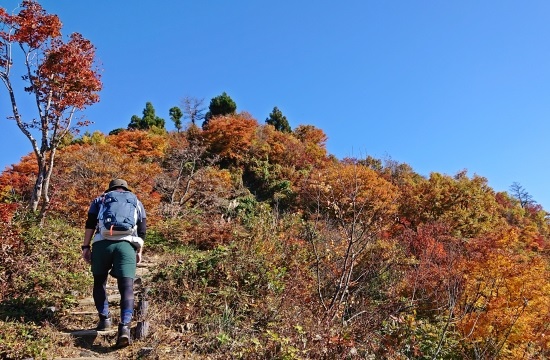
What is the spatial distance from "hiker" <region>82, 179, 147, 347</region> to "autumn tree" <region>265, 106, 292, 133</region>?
3503 cm

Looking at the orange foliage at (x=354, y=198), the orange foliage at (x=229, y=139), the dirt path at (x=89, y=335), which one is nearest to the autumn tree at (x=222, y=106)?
the orange foliage at (x=229, y=139)

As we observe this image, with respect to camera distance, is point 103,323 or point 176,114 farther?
point 176,114

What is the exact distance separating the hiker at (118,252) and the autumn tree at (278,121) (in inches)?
1379

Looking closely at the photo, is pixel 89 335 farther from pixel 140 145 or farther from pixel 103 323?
pixel 140 145

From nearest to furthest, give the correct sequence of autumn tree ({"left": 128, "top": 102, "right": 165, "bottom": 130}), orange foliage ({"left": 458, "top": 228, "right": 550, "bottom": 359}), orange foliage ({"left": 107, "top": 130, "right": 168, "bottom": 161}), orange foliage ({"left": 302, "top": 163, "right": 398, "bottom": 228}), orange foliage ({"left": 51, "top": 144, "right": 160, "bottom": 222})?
orange foliage ({"left": 302, "top": 163, "right": 398, "bottom": 228})
orange foliage ({"left": 458, "top": 228, "right": 550, "bottom": 359})
orange foliage ({"left": 51, "top": 144, "right": 160, "bottom": 222})
orange foliage ({"left": 107, "top": 130, "right": 168, "bottom": 161})
autumn tree ({"left": 128, "top": 102, "right": 165, "bottom": 130})

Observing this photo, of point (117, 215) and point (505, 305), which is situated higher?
point (117, 215)

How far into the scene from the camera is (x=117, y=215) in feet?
13.3

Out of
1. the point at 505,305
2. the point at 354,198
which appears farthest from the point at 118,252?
the point at 505,305

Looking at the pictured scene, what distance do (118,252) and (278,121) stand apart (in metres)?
36.1

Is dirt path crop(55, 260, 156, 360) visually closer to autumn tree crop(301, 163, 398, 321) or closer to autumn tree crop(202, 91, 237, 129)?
autumn tree crop(301, 163, 398, 321)

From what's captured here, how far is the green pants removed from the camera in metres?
3.97

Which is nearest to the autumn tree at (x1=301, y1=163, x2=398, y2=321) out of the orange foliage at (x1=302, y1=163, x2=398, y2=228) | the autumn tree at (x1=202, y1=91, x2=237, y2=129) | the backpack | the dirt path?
the orange foliage at (x1=302, y1=163, x2=398, y2=228)

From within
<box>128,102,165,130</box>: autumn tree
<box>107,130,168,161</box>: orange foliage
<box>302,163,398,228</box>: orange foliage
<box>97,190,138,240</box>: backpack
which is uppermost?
<box>128,102,165,130</box>: autumn tree

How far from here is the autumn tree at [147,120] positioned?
34906 millimetres
